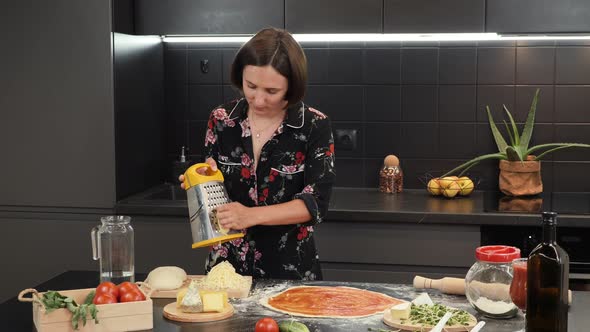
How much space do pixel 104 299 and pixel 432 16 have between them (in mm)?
2047

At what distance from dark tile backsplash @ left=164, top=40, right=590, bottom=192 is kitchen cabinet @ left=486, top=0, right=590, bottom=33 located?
320 mm

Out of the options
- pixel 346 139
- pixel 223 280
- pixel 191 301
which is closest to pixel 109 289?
pixel 191 301

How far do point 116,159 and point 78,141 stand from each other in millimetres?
175

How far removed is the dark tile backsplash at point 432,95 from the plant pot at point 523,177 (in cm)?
22

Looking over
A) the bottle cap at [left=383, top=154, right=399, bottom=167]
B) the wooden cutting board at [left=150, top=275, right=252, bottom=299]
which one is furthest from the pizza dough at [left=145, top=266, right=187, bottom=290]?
the bottle cap at [left=383, top=154, right=399, bottom=167]

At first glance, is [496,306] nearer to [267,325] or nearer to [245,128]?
[267,325]

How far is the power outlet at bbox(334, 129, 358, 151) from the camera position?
387 centimetres

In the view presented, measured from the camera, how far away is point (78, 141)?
3.46 meters

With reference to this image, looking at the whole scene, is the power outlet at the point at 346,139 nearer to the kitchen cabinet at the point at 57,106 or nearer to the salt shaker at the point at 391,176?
the salt shaker at the point at 391,176

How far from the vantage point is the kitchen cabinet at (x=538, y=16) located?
336cm

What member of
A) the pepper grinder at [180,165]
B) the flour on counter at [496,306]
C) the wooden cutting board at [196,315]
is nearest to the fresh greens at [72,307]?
the wooden cutting board at [196,315]

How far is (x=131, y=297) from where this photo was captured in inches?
75.1

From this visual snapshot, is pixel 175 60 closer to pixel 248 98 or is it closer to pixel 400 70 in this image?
pixel 400 70

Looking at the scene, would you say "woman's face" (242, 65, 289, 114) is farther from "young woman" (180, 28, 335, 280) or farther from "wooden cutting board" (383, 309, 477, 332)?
"wooden cutting board" (383, 309, 477, 332)
